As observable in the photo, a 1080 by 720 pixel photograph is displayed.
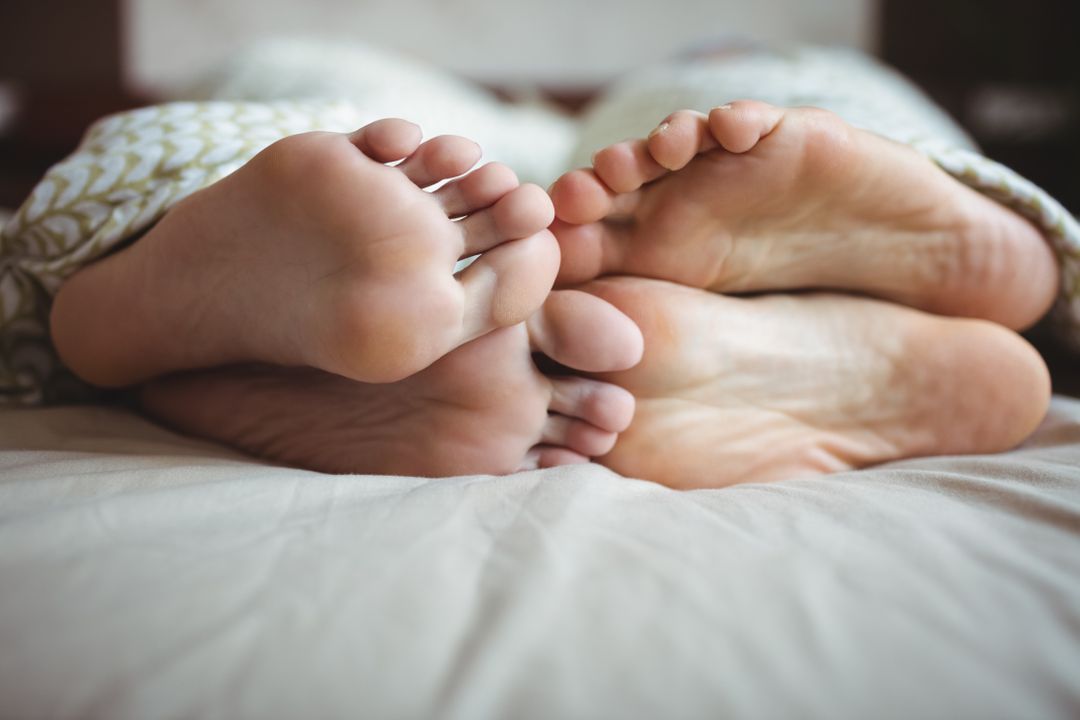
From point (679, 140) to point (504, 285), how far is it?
16 centimetres

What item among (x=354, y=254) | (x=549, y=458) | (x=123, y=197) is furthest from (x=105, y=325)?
(x=549, y=458)

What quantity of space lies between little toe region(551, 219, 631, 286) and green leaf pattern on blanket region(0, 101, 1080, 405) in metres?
0.28

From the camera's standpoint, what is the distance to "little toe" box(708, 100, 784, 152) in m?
0.50

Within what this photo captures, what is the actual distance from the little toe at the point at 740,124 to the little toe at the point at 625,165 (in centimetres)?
5

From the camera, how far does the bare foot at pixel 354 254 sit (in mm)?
447

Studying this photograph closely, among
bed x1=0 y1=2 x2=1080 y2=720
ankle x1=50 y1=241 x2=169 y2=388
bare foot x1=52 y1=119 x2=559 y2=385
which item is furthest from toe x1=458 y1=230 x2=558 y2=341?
ankle x1=50 y1=241 x2=169 y2=388

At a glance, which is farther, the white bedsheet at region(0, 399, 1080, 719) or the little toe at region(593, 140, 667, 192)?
the little toe at region(593, 140, 667, 192)

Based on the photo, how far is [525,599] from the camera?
0.34 metres

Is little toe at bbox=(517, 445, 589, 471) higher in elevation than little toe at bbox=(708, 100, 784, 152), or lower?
lower

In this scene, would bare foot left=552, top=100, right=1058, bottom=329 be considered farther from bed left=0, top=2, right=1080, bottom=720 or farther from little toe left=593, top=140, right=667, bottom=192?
bed left=0, top=2, right=1080, bottom=720

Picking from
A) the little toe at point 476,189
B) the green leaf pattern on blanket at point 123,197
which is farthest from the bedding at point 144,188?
the little toe at point 476,189

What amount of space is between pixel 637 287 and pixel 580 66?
216cm

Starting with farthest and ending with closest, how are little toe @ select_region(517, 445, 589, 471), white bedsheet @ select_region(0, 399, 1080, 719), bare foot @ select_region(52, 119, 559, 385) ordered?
little toe @ select_region(517, 445, 589, 471), bare foot @ select_region(52, 119, 559, 385), white bedsheet @ select_region(0, 399, 1080, 719)

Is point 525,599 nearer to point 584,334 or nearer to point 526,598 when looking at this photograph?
point 526,598
